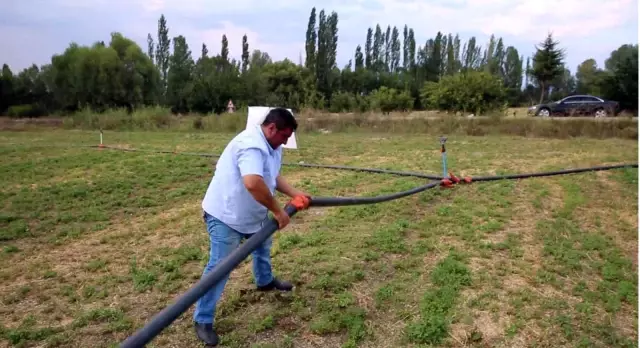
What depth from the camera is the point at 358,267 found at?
13.9 ft

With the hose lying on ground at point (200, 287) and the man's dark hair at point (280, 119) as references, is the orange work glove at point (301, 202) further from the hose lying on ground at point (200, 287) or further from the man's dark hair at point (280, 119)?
the man's dark hair at point (280, 119)

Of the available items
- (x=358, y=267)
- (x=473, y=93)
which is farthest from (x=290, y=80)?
(x=358, y=267)

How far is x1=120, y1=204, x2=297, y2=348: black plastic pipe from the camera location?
2.04m

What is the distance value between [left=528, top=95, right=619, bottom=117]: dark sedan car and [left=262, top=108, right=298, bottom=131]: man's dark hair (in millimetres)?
23062

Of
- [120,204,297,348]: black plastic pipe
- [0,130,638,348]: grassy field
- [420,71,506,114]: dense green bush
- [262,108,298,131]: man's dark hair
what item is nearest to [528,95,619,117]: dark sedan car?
[420,71,506,114]: dense green bush

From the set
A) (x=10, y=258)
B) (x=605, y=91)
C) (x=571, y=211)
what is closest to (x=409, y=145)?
(x=571, y=211)

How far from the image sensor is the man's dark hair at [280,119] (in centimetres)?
282

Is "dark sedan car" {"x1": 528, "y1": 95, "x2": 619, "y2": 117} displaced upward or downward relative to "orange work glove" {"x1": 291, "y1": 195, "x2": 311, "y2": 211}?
upward

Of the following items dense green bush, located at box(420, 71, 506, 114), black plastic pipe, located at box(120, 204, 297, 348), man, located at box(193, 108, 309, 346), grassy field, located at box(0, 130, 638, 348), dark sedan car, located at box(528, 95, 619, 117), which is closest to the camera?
black plastic pipe, located at box(120, 204, 297, 348)

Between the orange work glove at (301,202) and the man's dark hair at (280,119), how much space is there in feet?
1.63

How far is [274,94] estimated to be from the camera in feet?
143

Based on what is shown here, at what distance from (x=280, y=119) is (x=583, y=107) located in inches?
948

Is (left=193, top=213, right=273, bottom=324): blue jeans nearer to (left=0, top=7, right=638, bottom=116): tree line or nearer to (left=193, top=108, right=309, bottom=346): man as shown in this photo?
(left=193, top=108, right=309, bottom=346): man

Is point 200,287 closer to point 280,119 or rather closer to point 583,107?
point 280,119
